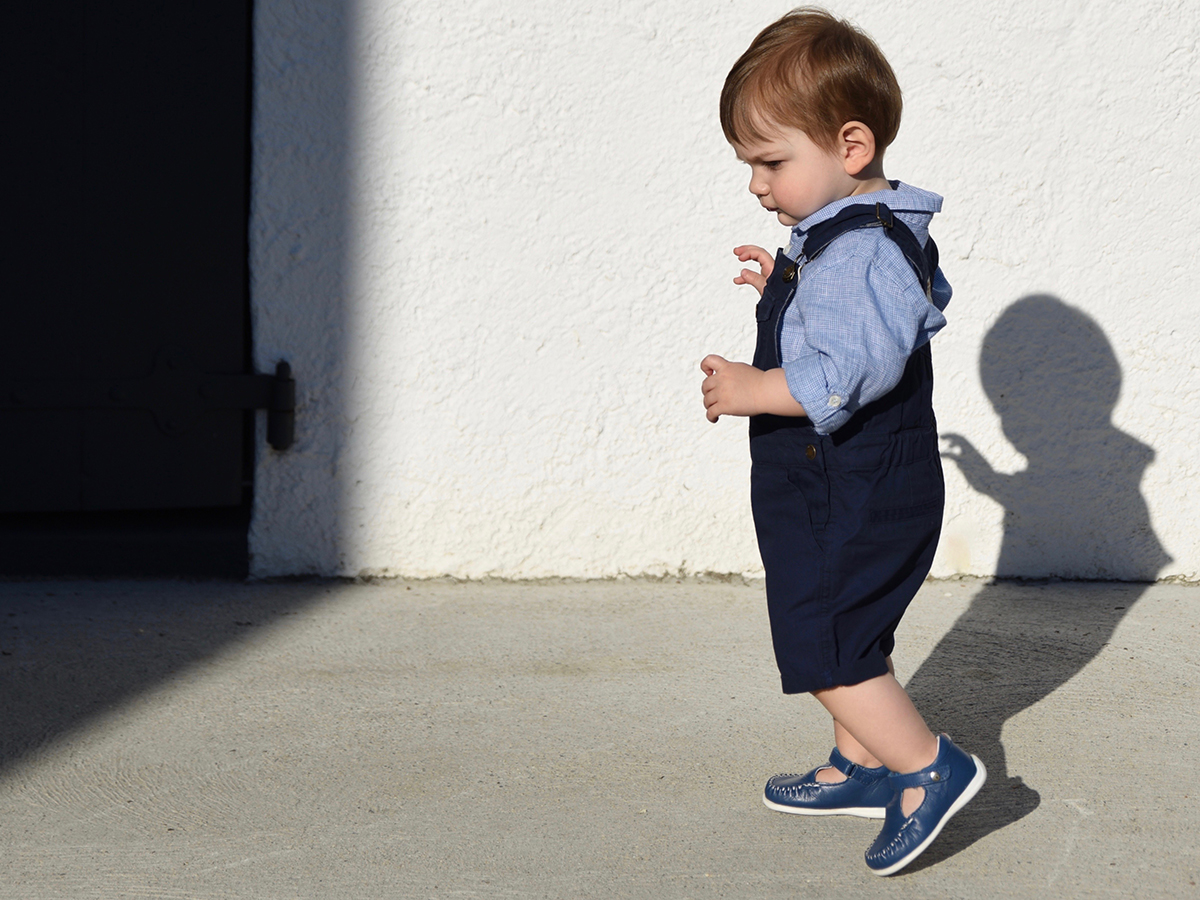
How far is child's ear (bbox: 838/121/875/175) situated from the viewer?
1.57 meters

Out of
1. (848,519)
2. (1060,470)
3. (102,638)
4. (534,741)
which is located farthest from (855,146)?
(102,638)

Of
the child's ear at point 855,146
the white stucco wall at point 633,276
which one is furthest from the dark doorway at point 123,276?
the child's ear at point 855,146

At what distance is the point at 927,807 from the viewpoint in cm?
159

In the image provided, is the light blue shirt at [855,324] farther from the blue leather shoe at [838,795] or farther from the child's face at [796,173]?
the blue leather shoe at [838,795]

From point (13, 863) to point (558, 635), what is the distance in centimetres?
127

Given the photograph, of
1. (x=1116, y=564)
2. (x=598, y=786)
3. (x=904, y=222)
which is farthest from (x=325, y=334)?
(x=1116, y=564)

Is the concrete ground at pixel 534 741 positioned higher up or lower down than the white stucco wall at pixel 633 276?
lower down

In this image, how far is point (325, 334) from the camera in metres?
2.94

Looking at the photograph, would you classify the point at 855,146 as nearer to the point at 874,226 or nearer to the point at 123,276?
the point at 874,226

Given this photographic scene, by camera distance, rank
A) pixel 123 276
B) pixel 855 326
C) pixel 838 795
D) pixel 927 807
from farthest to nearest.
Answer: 1. pixel 123 276
2. pixel 838 795
3. pixel 927 807
4. pixel 855 326

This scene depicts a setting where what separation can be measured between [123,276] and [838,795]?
2.13 metres

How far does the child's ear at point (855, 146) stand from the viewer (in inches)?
61.6

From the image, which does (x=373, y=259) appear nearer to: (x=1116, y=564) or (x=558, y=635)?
(x=558, y=635)

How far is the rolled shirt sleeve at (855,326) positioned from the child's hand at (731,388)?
0.18 ft
